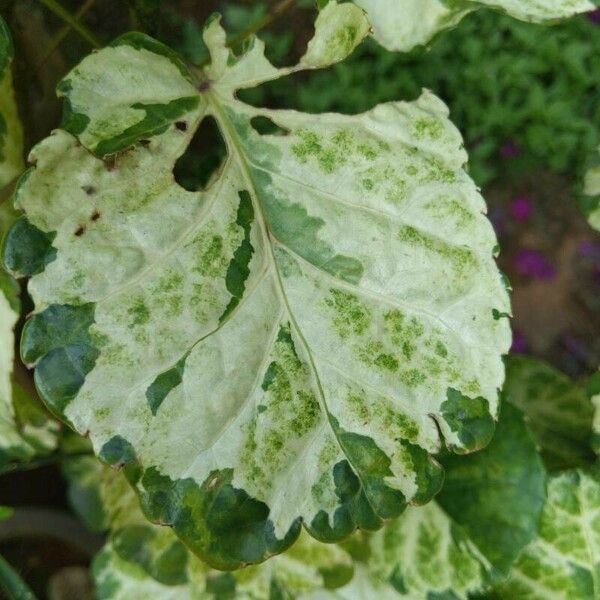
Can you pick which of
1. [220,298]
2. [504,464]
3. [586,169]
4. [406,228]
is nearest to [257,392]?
[220,298]

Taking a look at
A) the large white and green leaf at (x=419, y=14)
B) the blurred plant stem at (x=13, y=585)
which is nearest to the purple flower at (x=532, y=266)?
the large white and green leaf at (x=419, y=14)

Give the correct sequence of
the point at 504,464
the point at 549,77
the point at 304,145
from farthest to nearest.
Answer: the point at 549,77 → the point at 504,464 → the point at 304,145

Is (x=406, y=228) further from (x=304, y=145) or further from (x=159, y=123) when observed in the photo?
(x=159, y=123)

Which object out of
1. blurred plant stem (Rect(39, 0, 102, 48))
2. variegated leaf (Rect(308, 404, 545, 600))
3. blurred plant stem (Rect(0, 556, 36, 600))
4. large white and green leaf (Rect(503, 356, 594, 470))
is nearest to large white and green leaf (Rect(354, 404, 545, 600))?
variegated leaf (Rect(308, 404, 545, 600))

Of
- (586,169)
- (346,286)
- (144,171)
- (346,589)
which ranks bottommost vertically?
(346,589)

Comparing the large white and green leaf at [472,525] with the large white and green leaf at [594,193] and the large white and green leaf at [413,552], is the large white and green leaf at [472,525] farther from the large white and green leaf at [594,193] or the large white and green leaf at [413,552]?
the large white and green leaf at [594,193]

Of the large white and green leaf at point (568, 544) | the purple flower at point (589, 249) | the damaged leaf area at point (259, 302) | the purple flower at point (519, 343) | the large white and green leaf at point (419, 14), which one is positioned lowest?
the purple flower at point (519, 343)
